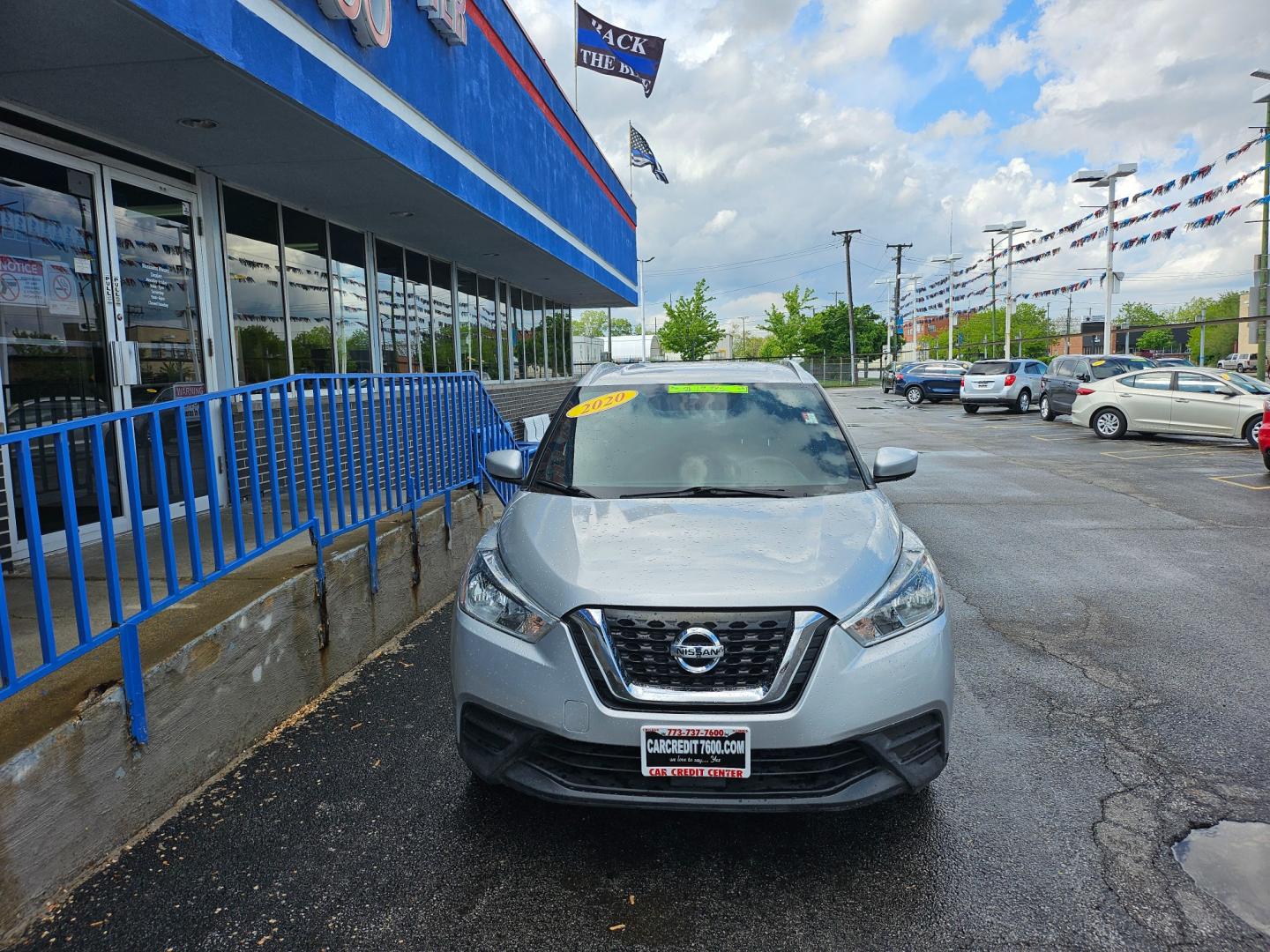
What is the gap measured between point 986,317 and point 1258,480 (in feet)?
330

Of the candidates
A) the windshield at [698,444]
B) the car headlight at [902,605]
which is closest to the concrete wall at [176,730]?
the windshield at [698,444]

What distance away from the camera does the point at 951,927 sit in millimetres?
2574

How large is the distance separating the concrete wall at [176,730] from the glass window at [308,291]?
195 inches

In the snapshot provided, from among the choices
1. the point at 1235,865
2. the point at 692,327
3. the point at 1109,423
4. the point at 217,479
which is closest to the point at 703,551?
the point at 1235,865

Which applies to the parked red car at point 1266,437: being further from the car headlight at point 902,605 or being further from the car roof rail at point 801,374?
the car headlight at point 902,605

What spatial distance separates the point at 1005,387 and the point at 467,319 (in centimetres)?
1877

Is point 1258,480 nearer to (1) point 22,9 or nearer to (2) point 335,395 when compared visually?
(2) point 335,395

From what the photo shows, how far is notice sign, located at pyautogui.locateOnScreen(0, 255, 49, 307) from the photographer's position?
550 cm

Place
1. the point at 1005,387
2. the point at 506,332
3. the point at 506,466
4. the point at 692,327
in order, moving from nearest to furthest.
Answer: the point at 506,466
the point at 506,332
the point at 1005,387
the point at 692,327

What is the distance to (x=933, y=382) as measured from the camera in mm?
34000

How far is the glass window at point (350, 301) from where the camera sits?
10.4 m

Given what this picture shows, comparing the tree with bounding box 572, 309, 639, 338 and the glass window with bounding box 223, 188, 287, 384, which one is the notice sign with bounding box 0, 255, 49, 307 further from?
the tree with bounding box 572, 309, 639, 338

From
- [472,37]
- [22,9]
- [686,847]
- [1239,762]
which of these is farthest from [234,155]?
[1239,762]

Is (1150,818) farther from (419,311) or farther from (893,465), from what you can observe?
(419,311)
